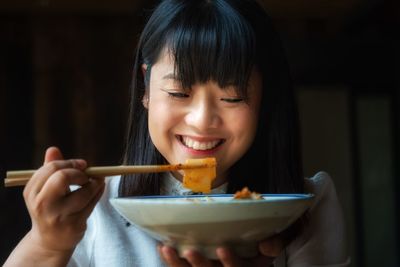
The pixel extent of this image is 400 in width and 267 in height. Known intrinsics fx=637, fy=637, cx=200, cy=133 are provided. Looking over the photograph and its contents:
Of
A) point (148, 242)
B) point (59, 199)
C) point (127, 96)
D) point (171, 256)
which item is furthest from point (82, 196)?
point (127, 96)

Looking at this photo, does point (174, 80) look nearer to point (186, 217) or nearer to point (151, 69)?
point (151, 69)

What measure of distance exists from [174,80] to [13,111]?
303cm

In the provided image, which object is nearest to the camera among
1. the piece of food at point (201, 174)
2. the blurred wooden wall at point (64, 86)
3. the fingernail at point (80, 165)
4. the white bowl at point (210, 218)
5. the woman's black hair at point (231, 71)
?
the white bowl at point (210, 218)

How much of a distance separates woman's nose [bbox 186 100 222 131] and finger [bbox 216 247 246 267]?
0.27 m

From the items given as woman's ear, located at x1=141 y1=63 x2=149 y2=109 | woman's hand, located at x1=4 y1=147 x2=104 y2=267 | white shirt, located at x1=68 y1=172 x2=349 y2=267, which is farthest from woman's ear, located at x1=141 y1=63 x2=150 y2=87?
woman's hand, located at x1=4 y1=147 x2=104 y2=267

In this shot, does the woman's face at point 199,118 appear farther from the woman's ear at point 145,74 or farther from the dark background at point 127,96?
the dark background at point 127,96

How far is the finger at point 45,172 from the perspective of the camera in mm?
975

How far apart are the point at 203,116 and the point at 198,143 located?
0.07 meters

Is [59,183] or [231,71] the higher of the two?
[231,71]

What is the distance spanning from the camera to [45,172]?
98cm

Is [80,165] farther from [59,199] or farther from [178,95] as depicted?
[178,95]

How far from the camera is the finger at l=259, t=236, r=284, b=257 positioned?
103 centimetres

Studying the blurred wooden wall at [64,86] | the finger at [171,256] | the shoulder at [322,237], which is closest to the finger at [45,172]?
the finger at [171,256]

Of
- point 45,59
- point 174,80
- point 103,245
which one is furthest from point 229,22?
point 45,59
